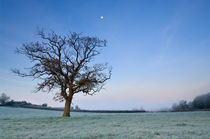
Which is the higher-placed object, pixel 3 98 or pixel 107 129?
pixel 3 98

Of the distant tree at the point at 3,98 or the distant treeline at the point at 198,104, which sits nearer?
the distant treeline at the point at 198,104

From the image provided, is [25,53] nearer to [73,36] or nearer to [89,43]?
[73,36]

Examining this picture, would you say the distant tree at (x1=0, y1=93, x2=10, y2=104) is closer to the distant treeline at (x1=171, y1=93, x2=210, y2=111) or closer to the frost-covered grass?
the frost-covered grass

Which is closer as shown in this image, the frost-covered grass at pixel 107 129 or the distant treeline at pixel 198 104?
the frost-covered grass at pixel 107 129

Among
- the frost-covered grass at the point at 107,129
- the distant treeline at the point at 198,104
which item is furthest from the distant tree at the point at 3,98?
the distant treeline at the point at 198,104

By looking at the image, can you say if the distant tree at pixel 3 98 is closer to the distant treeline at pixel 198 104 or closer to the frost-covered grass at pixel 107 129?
the frost-covered grass at pixel 107 129

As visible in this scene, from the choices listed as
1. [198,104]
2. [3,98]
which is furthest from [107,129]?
[3,98]

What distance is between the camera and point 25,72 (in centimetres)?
1780

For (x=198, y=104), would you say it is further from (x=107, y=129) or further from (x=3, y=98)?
(x=3, y=98)

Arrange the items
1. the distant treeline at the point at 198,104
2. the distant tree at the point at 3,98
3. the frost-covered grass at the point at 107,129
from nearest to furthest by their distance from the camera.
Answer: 1. the frost-covered grass at the point at 107,129
2. the distant treeline at the point at 198,104
3. the distant tree at the point at 3,98

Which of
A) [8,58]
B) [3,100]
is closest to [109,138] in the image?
[8,58]

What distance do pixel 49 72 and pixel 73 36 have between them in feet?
22.8

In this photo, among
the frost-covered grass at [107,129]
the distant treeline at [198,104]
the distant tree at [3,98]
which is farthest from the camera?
the distant tree at [3,98]

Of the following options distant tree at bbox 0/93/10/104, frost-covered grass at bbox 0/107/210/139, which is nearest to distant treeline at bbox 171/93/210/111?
frost-covered grass at bbox 0/107/210/139
